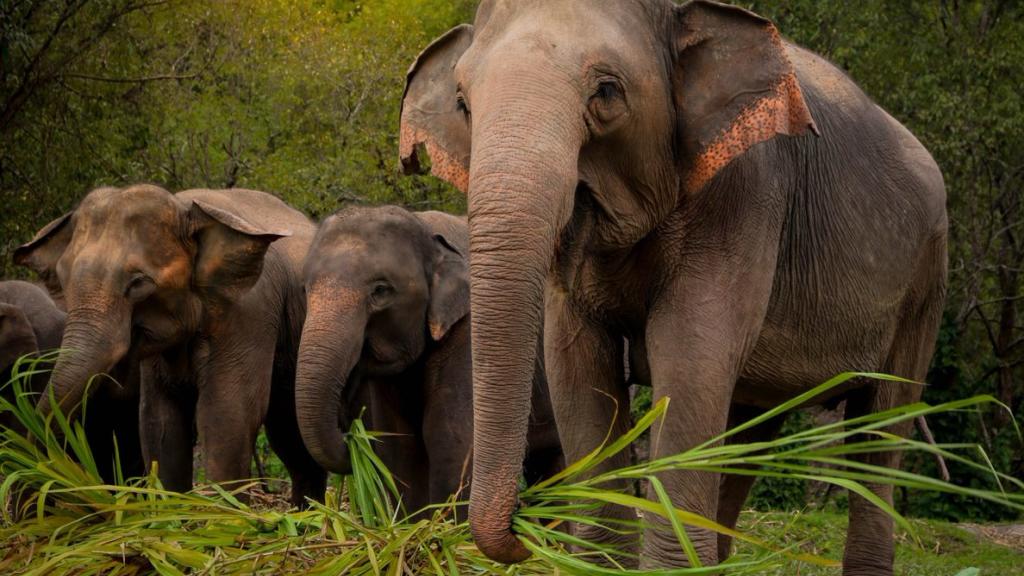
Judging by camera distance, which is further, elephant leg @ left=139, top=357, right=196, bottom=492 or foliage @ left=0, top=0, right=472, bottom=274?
foliage @ left=0, top=0, right=472, bottom=274

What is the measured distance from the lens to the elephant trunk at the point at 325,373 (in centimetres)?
650

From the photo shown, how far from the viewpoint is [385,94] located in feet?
56.5

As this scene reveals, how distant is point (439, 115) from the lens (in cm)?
451

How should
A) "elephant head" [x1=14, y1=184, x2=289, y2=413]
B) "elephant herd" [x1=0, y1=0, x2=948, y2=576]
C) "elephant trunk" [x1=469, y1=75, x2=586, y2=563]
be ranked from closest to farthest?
"elephant trunk" [x1=469, y1=75, x2=586, y2=563] → "elephant herd" [x1=0, y1=0, x2=948, y2=576] → "elephant head" [x1=14, y1=184, x2=289, y2=413]

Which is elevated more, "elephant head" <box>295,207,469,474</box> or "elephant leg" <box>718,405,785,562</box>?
"elephant head" <box>295,207,469,474</box>

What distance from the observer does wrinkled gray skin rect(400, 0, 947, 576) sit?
11.4 ft

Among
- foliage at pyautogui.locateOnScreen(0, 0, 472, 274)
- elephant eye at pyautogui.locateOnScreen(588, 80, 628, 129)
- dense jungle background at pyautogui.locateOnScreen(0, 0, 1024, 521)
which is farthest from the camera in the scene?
dense jungle background at pyautogui.locateOnScreen(0, 0, 1024, 521)

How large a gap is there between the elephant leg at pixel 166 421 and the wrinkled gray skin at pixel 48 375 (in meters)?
0.16

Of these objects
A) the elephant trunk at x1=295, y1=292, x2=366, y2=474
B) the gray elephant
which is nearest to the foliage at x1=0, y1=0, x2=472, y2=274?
the gray elephant

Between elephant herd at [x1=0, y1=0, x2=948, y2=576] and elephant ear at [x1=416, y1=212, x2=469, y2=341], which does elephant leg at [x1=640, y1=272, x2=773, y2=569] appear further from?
elephant ear at [x1=416, y1=212, x2=469, y2=341]

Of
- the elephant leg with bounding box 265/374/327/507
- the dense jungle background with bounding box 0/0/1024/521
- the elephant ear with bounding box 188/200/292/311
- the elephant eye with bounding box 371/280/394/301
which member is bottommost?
the elephant leg with bounding box 265/374/327/507

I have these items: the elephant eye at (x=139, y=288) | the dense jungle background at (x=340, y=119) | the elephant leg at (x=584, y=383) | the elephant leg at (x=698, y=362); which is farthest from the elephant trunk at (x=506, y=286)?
the dense jungle background at (x=340, y=119)

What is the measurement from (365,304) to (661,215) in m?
2.90

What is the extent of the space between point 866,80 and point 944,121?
43.1 inches
